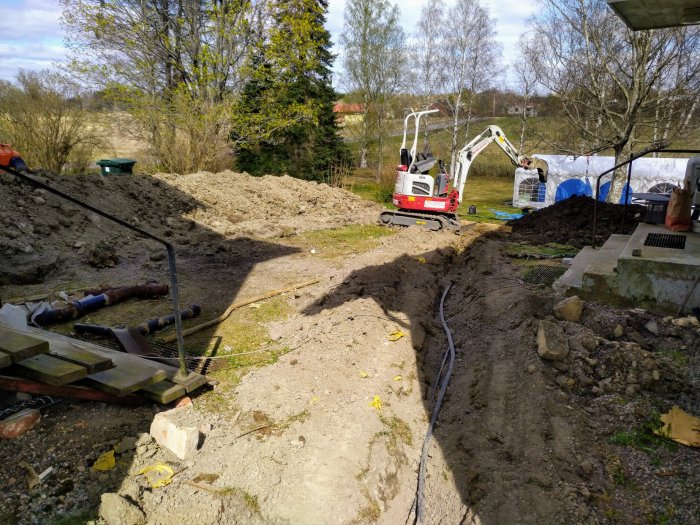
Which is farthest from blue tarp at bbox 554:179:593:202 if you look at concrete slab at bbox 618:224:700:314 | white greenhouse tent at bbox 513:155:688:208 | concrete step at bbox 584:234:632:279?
concrete slab at bbox 618:224:700:314

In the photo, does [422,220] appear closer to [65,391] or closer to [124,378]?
[124,378]

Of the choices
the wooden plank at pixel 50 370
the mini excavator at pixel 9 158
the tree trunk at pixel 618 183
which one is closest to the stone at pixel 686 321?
the wooden plank at pixel 50 370

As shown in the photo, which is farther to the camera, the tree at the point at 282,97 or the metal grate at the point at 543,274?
the tree at the point at 282,97

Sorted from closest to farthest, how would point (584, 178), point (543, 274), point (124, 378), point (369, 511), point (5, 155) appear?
point (369, 511) < point (124, 378) < point (543, 274) < point (5, 155) < point (584, 178)

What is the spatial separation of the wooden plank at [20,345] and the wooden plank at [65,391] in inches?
6.4

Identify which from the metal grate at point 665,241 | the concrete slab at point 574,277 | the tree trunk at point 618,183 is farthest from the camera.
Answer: the tree trunk at point 618,183

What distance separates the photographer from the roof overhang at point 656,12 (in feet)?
18.7

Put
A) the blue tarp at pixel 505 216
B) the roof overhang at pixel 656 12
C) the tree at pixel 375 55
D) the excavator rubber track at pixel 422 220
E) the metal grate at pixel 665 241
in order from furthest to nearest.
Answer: the tree at pixel 375 55 → the blue tarp at pixel 505 216 → the excavator rubber track at pixel 422 220 → the metal grate at pixel 665 241 → the roof overhang at pixel 656 12

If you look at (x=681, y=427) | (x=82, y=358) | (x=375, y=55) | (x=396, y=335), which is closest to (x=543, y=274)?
(x=396, y=335)

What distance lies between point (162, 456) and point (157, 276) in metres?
5.01

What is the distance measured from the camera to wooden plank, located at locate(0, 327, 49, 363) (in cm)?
337

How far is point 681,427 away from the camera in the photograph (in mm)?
3754

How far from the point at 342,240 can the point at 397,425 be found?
814 centimetres

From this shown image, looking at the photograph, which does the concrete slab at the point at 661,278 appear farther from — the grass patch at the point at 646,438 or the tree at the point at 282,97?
the tree at the point at 282,97
